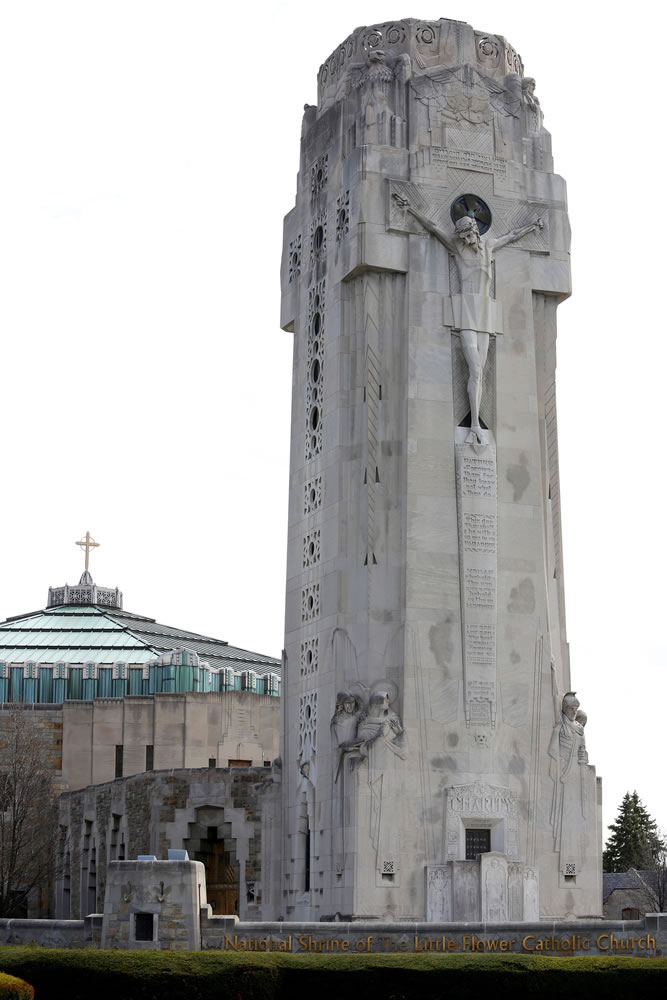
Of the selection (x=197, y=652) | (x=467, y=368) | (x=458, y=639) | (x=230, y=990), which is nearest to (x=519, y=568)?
(x=458, y=639)

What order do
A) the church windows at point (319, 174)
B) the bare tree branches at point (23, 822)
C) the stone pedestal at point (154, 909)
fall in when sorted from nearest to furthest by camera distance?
1. the stone pedestal at point (154, 909)
2. the church windows at point (319, 174)
3. the bare tree branches at point (23, 822)

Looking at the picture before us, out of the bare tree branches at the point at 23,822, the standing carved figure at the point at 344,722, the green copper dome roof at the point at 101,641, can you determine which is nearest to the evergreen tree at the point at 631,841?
the green copper dome roof at the point at 101,641

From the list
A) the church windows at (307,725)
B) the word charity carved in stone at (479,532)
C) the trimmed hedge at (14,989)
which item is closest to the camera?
the trimmed hedge at (14,989)

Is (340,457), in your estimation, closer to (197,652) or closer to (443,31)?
(443,31)

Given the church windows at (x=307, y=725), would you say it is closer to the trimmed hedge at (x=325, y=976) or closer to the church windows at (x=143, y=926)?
the church windows at (x=143, y=926)

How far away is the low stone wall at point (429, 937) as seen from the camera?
36469mm

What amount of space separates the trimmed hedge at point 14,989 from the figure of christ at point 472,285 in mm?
21290

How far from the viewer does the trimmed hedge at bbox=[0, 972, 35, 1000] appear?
31.6 meters

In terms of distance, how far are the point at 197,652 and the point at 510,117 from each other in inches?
1222

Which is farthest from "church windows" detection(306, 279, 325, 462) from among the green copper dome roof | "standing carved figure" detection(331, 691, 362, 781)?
the green copper dome roof

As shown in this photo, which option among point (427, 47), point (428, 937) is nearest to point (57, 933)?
point (428, 937)

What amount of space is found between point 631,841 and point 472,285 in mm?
62221

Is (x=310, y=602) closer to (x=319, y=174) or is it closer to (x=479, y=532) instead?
(x=479, y=532)

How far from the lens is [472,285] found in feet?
160
